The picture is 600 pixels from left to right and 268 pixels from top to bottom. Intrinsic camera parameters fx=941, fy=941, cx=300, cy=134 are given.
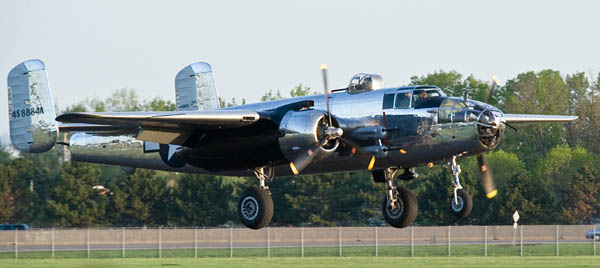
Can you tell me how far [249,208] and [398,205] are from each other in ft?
18.4

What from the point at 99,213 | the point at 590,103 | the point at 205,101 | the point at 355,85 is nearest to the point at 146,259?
the point at 205,101

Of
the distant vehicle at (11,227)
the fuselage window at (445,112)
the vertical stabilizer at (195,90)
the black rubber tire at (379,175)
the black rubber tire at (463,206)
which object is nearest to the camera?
the fuselage window at (445,112)

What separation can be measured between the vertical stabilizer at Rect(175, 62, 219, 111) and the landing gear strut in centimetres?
1231

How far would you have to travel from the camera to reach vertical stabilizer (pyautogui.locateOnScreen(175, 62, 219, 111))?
44.2 meters

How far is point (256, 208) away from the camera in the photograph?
33031mm

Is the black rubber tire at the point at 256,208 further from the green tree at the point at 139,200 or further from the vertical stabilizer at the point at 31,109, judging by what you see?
the green tree at the point at 139,200

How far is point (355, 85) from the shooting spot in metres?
33.5

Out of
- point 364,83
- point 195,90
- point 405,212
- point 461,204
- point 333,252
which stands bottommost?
point 333,252

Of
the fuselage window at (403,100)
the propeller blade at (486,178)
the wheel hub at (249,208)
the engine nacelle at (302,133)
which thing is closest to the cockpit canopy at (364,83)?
the fuselage window at (403,100)

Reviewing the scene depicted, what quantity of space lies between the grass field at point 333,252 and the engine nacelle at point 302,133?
2867cm

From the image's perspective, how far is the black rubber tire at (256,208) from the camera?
32.9 metres

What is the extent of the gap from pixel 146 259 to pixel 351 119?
2821 cm

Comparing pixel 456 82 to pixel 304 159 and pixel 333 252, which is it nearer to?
pixel 333 252

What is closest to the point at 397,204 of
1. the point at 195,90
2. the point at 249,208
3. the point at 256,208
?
the point at 256,208
